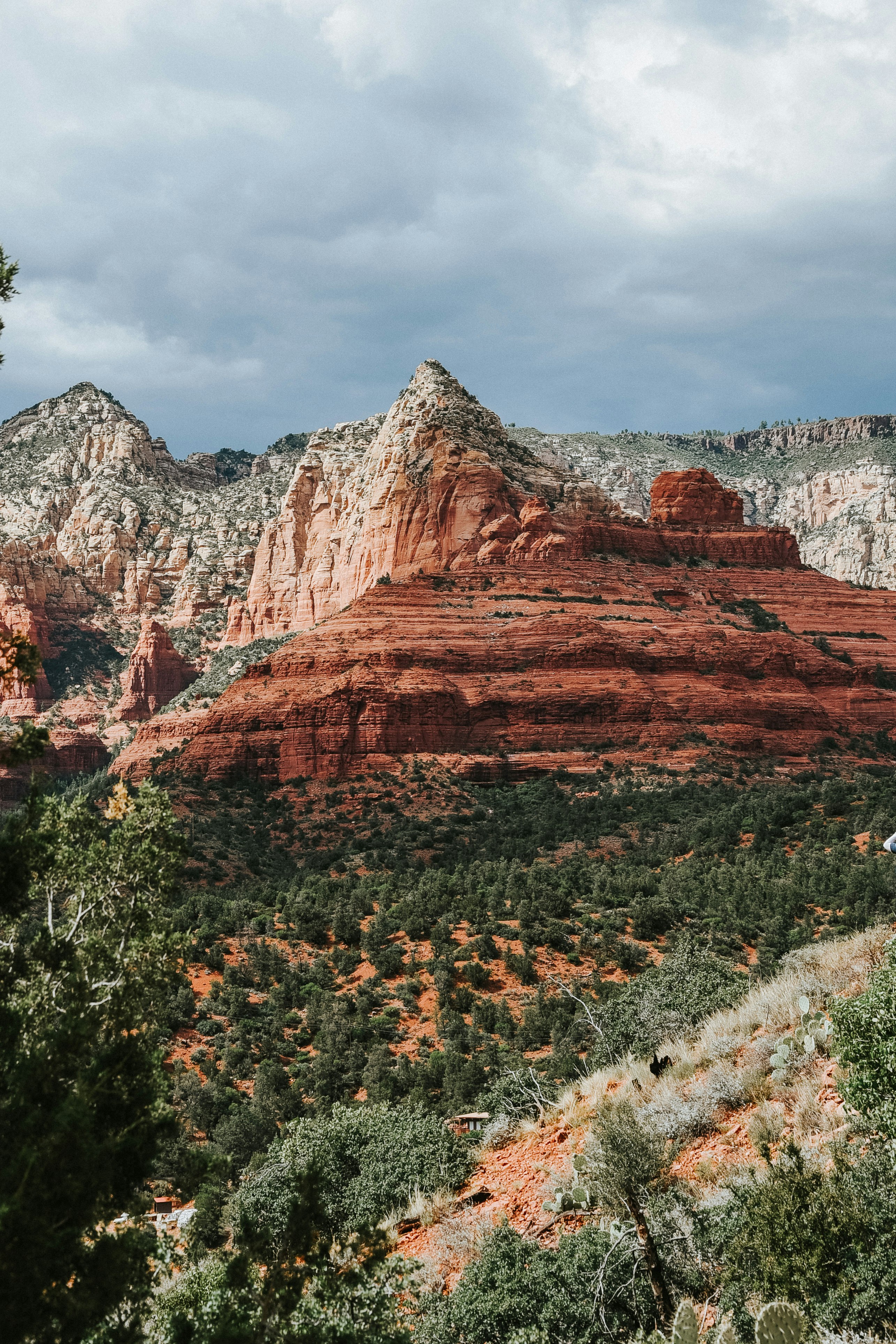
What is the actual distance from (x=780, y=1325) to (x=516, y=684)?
52.8m

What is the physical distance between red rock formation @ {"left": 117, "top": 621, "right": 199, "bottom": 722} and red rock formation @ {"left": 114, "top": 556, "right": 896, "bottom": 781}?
45.2 m

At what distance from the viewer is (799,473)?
6885 inches

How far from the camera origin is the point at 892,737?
215 ft

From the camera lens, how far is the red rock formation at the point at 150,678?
10762 centimetres

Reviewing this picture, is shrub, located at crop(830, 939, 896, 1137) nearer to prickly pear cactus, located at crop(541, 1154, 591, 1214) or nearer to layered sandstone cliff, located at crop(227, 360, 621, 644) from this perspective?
prickly pear cactus, located at crop(541, 1154, 591, 1214)

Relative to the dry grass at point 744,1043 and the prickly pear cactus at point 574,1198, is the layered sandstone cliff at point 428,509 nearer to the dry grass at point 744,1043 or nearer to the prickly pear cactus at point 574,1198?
the dry grass at point 744,1043

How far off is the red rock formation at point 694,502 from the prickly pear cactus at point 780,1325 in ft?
273

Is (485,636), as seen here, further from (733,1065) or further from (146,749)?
(733,1065)

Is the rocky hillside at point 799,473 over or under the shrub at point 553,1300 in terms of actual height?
over

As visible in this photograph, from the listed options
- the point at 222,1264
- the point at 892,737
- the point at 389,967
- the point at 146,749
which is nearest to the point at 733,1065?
the point at 222,1264

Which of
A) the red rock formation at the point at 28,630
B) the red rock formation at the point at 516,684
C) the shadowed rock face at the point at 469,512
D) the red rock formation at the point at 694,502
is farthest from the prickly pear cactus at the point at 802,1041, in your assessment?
the red rock formation at the point at 28,630

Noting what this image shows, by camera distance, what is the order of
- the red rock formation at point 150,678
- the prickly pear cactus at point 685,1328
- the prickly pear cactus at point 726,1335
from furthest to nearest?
the red rock formation at point 150,678
the prickly pear cactus at point 726,1335
the prickly pear cactus at point 685,1328

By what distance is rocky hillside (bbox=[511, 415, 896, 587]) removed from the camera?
136750mm

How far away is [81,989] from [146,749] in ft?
186
